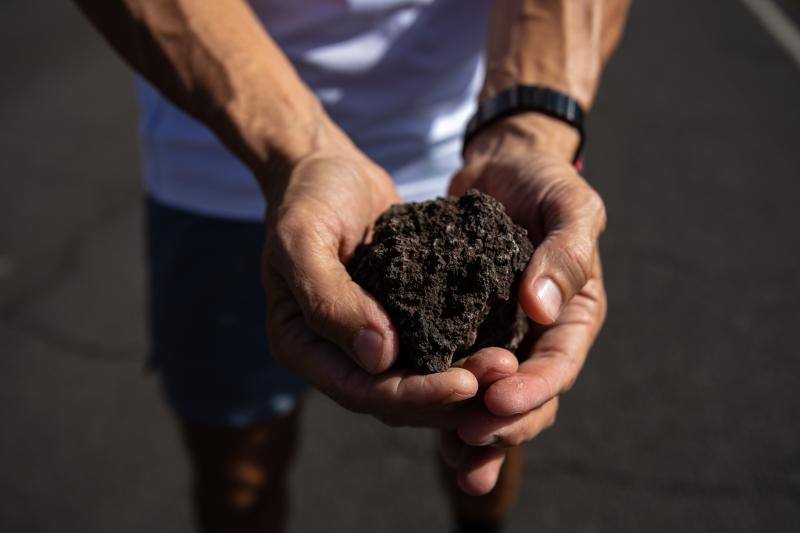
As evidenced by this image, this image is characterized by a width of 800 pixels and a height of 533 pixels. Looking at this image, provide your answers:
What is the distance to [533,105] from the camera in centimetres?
210

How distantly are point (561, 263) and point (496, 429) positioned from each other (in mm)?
438

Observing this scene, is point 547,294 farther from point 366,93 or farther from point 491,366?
point 366,93

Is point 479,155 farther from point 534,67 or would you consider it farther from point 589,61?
point 589,61

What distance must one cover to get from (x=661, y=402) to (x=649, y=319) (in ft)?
2.10

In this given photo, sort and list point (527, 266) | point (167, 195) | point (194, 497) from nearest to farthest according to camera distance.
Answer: point (527, 266)
point (167, 195)
point (194, 497)

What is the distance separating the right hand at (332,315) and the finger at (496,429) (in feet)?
0.19

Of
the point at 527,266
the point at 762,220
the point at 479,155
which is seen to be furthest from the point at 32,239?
the point at 762,220

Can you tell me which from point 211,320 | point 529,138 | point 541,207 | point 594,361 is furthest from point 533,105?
point 594,361

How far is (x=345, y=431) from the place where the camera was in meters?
3.65

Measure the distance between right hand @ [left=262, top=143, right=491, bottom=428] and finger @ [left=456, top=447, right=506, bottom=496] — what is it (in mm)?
145

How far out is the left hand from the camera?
1.66 m

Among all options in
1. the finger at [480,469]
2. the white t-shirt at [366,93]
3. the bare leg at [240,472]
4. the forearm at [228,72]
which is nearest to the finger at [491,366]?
the finger at [480,469]

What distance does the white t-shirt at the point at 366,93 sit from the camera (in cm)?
219

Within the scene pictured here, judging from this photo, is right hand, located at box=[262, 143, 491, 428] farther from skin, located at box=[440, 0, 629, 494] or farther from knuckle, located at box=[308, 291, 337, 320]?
skin, located at box=[440, 0, 629, 494]
